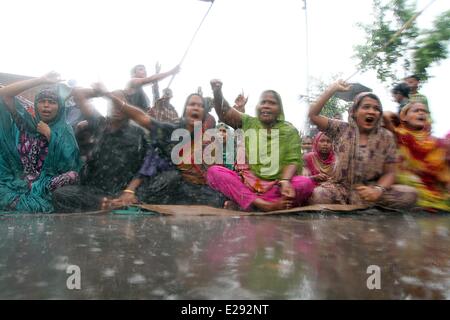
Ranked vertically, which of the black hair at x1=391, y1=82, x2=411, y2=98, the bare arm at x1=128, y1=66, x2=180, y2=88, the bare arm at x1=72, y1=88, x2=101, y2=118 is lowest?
the bare arm at x1=72, y1=88, x2=101, y2=118

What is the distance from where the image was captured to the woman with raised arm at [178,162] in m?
3.73

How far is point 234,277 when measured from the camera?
1.39 metres

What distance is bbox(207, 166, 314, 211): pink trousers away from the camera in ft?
11.7

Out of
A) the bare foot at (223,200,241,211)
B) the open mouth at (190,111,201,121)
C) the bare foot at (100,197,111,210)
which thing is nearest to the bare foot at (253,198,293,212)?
the bare foot at (223,200,241,211)

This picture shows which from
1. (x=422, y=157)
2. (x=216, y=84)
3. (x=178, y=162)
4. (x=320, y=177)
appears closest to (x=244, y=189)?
(x=178, y=162)

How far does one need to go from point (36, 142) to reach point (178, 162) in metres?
1.38

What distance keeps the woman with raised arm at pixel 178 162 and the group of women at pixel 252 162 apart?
0.03ft

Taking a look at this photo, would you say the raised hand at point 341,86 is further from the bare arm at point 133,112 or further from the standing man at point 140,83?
the standing man at point 140,83

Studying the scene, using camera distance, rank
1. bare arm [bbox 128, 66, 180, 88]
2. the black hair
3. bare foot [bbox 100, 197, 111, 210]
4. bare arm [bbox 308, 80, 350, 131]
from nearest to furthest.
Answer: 1. bare foot [bbox 100, 197, 111, 210]
2. bare arm [bbox 308, 80, 350, 131]
3. the black hair
4. bare arm [bbox 128, 66, 180, 88]

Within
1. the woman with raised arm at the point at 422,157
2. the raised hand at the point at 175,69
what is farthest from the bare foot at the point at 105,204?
the woman with raised arm at the point at 422,157

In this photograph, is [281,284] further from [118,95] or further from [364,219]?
[118,95]

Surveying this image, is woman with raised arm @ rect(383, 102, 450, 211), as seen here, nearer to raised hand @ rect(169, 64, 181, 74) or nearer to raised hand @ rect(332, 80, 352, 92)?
raised hand @ rect(332, 80, 352, 92)

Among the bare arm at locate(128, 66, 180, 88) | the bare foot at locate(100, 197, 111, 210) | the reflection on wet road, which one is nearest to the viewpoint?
the reflection on wet road
